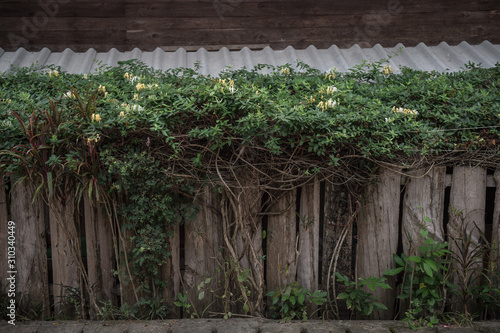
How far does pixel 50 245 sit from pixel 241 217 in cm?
182

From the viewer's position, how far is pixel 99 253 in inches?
139

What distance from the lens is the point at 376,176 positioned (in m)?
3.44

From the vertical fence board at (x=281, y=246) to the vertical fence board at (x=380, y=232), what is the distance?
1.90 feet

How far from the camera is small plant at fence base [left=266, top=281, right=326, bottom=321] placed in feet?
11.2

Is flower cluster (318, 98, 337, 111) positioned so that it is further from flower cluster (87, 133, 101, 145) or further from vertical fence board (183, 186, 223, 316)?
flower cluster (87, 133, 101, 145)

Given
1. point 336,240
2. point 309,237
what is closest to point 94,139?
point 309,237

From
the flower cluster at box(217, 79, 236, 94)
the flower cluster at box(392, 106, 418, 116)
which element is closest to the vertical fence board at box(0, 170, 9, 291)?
the flower cluster at box(217, 79, 236, 94)

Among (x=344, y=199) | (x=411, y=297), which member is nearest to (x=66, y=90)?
(x=344, y=199)

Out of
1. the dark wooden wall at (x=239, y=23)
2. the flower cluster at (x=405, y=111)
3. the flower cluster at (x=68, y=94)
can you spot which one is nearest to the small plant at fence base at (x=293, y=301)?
the flower cluster at (x=405, y=111)

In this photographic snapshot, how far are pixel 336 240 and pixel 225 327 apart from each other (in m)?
1.19

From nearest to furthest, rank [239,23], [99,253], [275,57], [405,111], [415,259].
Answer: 1. [415,259]
2. [405,111]
3. [99,253]
4. [275,57]
5. [239,23]

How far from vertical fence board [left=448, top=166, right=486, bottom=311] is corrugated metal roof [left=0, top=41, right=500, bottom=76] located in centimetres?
180

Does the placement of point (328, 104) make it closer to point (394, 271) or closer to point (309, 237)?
point (309, 237)

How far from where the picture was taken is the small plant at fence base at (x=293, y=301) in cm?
343
